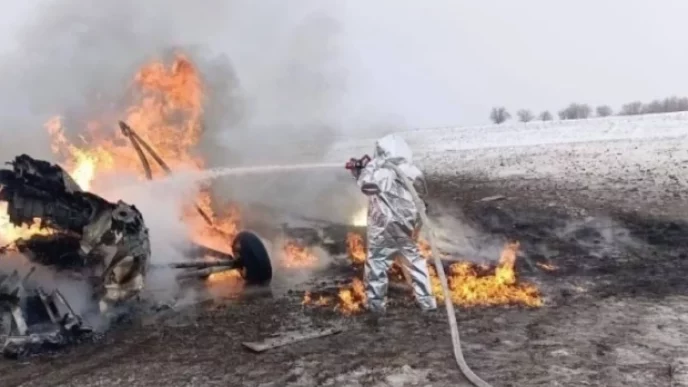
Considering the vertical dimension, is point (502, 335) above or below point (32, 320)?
below

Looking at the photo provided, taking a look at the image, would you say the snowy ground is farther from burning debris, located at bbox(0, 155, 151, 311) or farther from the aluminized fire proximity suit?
burning debris, located at bbox(0, 155, 151, 311)

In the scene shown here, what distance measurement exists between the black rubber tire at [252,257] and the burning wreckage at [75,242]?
1.77 m

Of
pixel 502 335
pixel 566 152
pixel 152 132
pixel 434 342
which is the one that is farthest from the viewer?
pixel 566 152

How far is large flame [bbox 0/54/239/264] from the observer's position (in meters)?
12.0

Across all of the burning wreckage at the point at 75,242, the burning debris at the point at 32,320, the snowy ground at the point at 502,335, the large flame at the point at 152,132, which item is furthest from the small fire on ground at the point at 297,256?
the burning debris at the point at 32,320

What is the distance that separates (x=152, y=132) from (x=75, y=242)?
4.83 metres

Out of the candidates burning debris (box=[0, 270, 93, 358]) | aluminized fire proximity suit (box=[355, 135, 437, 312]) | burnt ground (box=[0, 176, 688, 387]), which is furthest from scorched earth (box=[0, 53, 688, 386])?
aluminized fire proximity suit (box=[355, 135, 437, 312])

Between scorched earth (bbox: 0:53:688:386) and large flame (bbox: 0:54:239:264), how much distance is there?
44 millimetres

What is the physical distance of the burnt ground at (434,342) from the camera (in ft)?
18.7

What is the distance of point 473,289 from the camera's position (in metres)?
8.44

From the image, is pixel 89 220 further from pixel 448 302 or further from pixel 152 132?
pixel 152 132

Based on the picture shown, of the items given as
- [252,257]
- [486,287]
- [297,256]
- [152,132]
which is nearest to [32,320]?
[252,257]

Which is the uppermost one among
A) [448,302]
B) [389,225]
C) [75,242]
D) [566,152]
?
[75,242]

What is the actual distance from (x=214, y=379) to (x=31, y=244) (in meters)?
3.64
